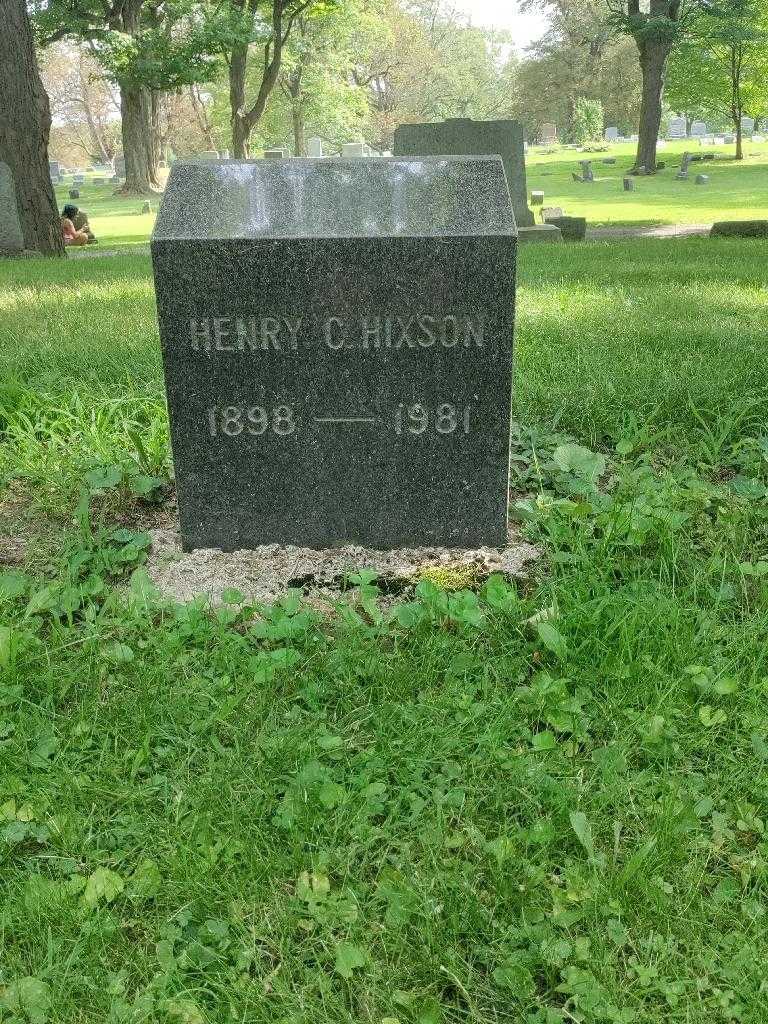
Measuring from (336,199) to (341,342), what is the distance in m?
0.49

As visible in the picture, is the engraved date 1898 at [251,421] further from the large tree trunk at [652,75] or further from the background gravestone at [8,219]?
the large tree trunk at [652,75]

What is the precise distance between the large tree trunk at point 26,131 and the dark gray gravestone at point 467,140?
4.93 meters

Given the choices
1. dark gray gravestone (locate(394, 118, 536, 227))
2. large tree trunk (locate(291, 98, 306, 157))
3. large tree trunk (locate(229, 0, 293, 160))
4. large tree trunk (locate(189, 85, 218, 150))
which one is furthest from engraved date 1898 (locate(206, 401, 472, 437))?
large tree trunk (locate(189, 85, 218, 150))

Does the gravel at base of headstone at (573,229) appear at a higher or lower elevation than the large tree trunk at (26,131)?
lower

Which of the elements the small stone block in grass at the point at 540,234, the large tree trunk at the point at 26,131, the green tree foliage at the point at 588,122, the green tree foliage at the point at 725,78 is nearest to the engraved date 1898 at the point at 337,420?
the small stone block in grass at the point at 540,234

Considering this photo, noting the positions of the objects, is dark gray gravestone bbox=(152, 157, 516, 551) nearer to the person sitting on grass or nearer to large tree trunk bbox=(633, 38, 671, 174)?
the person sitting on grass

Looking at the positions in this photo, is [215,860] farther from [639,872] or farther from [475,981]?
[639,872]

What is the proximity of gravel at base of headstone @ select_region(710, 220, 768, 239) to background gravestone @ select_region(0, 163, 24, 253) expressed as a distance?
9.82 metres

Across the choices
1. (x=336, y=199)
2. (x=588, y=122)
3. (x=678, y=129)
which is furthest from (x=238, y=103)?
(x=678, y=129)

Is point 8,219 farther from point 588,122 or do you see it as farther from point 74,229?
point 588,122

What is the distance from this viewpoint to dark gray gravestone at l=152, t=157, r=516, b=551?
2939mm

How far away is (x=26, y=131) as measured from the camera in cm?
1187

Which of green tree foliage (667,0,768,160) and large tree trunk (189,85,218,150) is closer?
green tree foliage (667,0,768,160)

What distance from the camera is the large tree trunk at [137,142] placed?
30109mm
